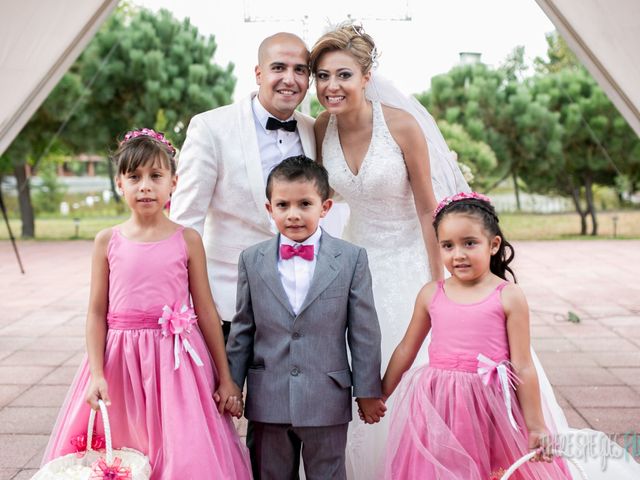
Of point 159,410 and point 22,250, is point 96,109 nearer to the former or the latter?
point 22,250

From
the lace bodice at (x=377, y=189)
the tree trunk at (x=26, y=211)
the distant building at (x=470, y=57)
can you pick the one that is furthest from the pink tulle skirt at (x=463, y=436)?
the tree trunk at (x=26, y=211)

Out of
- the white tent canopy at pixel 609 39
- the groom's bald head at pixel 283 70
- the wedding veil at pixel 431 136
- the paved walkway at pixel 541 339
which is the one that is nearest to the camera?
the groom's bald head at pixel 283 70

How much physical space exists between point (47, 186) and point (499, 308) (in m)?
19.0

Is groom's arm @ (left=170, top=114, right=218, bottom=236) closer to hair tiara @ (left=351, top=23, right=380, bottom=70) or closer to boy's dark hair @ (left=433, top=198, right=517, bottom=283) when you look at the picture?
hair tiara @ (left=351, top=23, right=380, bottom=70)

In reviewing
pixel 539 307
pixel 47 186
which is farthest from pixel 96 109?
pixel 539 307

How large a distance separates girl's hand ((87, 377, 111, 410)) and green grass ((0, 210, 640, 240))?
13015 millimetres

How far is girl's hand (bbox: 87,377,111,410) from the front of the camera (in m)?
2.57

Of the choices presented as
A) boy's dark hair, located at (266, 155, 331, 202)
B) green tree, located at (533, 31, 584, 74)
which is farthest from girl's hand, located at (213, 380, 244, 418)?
green tree, located at (533, 31, 584, 74)

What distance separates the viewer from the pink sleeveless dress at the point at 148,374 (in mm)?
2648

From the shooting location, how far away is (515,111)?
582 inches

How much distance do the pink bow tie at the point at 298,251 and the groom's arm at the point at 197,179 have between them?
58 centimetres

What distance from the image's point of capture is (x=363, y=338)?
104 inches

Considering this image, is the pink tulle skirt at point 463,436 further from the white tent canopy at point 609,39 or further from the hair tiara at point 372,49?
the white tent canopy at point 609,39

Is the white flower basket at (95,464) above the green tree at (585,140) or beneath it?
beneath
